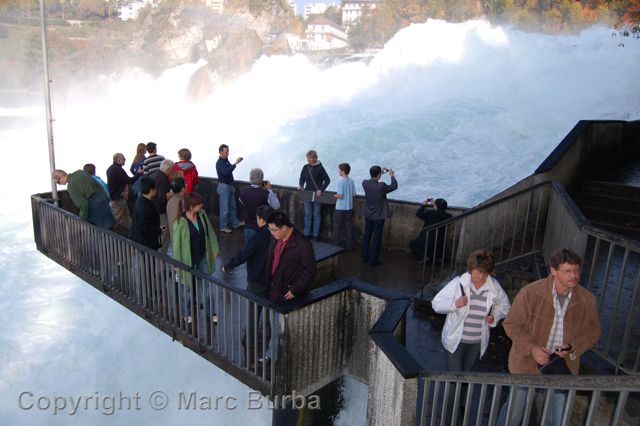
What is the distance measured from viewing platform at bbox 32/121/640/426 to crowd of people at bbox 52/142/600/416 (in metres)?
0.29

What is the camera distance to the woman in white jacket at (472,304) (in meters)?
4.88

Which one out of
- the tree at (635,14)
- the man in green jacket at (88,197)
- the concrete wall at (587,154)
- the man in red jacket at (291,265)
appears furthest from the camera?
the tree at (635,14)

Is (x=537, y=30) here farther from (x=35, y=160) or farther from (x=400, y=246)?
(x=400, y=246)

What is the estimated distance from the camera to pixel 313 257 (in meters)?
5.83

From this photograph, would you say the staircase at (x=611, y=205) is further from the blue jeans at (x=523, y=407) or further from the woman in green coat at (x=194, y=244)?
the woman in green coat at (x=194, y=244)

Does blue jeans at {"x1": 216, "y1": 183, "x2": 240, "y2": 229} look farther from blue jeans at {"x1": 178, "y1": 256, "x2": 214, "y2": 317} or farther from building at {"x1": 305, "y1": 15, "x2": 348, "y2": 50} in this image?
building at {"x1": 305, "y1": 15, "x2": 348, "y2": 50}

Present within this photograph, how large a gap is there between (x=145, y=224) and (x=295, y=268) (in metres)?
2.75

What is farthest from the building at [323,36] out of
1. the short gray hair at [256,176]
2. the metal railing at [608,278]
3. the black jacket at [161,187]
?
the metal railing at [608,278]

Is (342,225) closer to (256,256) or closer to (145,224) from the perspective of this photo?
(145,224)

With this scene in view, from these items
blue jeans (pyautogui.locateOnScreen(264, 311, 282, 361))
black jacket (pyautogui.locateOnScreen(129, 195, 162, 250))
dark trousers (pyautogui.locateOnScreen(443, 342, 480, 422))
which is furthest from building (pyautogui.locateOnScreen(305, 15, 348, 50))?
dark trousers (pyautogui.locateOnScreen(443, 342, 480, 422))

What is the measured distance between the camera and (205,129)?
54156 mm

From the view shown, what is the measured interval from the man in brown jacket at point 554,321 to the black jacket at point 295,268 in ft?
6.86

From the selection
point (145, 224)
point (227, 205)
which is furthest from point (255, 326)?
point (227, 205)

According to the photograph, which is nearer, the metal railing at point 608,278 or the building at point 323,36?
the metal railing at point 608,278
